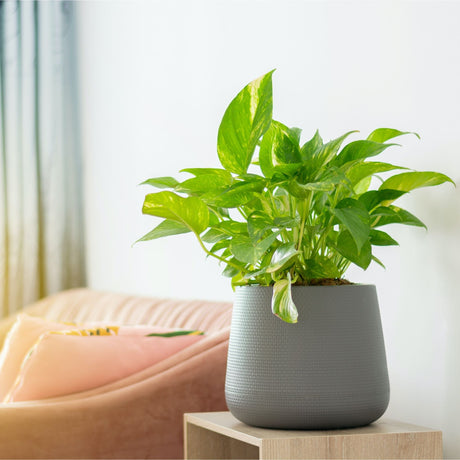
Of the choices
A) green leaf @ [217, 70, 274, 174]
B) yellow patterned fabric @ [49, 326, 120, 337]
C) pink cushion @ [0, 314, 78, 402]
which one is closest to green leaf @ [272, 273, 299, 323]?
green leaf @ [217, 70, 274, 174]

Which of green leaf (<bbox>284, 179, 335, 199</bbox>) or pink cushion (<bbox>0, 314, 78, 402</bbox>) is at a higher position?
green leaf (<bbox>284, 179, 335, 199</bbox>)

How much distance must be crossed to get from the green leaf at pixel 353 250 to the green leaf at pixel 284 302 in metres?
0.12

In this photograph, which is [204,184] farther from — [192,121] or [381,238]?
[192,121]

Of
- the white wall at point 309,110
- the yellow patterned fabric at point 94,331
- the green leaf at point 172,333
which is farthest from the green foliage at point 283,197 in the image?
the yellow patterned fabric at point 94,331

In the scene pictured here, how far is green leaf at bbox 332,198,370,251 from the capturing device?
1.09 metres

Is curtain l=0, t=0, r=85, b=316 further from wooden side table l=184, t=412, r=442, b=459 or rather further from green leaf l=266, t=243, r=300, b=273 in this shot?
green leaf l=266, t=243, r=300, b=273

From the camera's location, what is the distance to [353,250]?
3.84 ft

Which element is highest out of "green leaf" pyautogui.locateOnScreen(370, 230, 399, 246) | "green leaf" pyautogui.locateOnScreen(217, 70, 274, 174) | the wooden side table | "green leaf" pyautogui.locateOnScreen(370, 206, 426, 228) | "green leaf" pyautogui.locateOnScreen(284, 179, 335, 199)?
"green leaf" pyautogui.locateOnScreen(217, 70, 274, 174)

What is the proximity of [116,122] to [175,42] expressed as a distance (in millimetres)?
619

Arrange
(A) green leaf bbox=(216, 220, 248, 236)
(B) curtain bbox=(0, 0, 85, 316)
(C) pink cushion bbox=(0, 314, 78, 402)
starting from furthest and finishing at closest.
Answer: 1. (B) curtain bbox=(0, 0, 85, 316)
2. (C) pink cushion bbox=(0, 314, 78, 402)
3. (A) green leaf bbox=(216, 220, 248, 236)

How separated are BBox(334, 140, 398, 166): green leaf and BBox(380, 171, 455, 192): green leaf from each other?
3.9 inches

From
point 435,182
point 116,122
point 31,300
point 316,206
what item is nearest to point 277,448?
point 316,206

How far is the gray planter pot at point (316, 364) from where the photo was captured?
3.74 feet

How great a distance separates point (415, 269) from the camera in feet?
4.55
